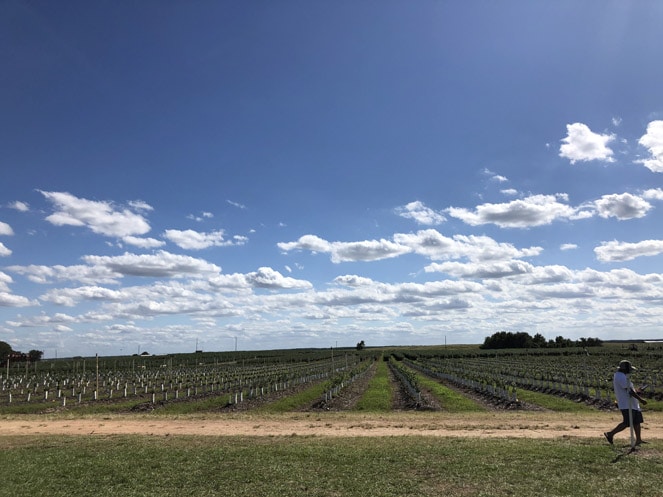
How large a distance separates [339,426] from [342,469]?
749 centimetres

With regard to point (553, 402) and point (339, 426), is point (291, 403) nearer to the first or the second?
point (339, 426)

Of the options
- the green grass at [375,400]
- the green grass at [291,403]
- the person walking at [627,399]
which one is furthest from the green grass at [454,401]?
the person walking at [627,399]

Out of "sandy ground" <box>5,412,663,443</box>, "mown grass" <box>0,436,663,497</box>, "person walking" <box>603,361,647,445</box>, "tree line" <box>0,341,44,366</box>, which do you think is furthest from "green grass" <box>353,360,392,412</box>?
"tree line" <box>0,341,44,366</box>

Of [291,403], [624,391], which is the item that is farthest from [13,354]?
[624,391]

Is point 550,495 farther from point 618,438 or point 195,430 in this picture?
point 195,430

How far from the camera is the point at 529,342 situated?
154875 mm

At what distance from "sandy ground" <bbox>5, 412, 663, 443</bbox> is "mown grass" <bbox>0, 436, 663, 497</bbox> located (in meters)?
2.32

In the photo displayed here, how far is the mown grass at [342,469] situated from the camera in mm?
8250

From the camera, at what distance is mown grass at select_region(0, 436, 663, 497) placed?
325 inches

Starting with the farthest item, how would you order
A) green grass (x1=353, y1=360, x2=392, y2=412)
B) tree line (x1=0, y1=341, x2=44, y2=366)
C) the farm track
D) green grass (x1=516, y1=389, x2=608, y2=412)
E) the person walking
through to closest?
tree line (x1=0, y1=341, x2=44, y2=366) → green grass (x1=353, y1=360, x2=392, y2=412) → green grass (x1=516, y1=389, x2=608, y2=412) → the farm track → the person walking

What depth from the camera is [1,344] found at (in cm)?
13088

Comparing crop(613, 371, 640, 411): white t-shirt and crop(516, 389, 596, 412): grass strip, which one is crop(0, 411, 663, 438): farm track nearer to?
crop(613, 371, 640, 411): white t-shirt

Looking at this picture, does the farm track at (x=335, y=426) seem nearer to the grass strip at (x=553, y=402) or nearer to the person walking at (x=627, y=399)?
the person walking at (x=627, y=399)

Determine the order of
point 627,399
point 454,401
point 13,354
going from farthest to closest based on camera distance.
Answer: point 13,354 < point 454,401 < point 627,399
